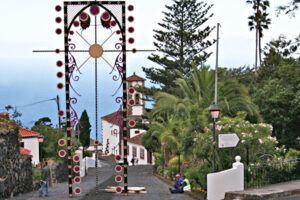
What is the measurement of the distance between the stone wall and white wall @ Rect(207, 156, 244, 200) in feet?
27.1

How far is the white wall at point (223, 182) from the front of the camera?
697 inches

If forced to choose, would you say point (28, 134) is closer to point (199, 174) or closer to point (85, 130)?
point (199, 174)

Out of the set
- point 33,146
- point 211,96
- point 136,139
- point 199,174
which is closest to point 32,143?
point 33,146

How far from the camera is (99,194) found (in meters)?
22.4

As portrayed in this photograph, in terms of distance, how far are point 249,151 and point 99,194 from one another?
5814mm

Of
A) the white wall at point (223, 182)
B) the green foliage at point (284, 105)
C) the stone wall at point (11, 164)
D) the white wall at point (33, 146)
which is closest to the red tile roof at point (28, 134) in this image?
the white wall at point (33, 146)

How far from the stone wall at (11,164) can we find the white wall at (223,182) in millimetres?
8251

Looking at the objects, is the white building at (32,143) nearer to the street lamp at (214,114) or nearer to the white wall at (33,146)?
the white wall at (33,146)

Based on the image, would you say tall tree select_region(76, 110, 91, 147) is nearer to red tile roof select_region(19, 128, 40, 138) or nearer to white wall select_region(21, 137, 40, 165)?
red tile roof select_region(19, 128, 40, 138)

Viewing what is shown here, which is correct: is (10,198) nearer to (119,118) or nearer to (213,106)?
(119,118)

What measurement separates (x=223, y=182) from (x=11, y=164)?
10.1 metres

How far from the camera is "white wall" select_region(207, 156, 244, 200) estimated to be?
17703mm

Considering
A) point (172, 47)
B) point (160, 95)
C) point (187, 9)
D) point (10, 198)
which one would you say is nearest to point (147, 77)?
point (172, 47)

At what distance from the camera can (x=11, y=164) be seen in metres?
24.4
